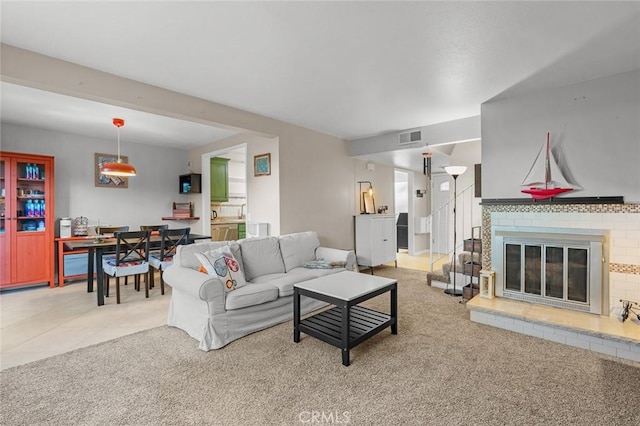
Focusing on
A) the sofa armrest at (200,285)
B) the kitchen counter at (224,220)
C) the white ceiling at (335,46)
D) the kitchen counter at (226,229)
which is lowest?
A: the sofa armrest at (200,285)

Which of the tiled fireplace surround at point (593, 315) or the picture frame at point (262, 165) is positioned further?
the picture frame at point (262, 165)

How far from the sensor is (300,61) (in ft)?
8.54

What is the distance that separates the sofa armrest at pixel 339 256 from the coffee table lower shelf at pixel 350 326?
94 cm

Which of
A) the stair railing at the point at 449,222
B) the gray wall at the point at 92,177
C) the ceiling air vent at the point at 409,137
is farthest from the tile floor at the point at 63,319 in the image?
the stair railing at the point at 449,222

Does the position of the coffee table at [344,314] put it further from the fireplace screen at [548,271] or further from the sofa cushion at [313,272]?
the fireplace screen at [548,271]

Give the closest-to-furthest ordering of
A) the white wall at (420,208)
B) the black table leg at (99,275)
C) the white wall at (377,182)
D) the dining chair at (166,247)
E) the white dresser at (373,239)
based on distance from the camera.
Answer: the black table leg at (99,275), the dining chair at (166,247), the white dresser at (373,239), the white wall at (377,182), the white wall at (420,208)

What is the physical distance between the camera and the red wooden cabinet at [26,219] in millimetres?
4301

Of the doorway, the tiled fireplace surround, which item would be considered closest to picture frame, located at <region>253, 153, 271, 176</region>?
the doorway

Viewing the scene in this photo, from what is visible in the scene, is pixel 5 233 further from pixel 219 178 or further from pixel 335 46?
pixel 335 46

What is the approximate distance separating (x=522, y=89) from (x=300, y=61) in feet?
7.63

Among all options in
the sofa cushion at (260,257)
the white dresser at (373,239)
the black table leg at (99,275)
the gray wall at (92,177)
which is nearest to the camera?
the sofa cushion at (260,257)

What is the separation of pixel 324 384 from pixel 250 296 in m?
1.07

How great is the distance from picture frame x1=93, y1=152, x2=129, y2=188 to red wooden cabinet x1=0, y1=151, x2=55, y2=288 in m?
0.78

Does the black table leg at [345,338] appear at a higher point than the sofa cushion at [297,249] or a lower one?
lower
